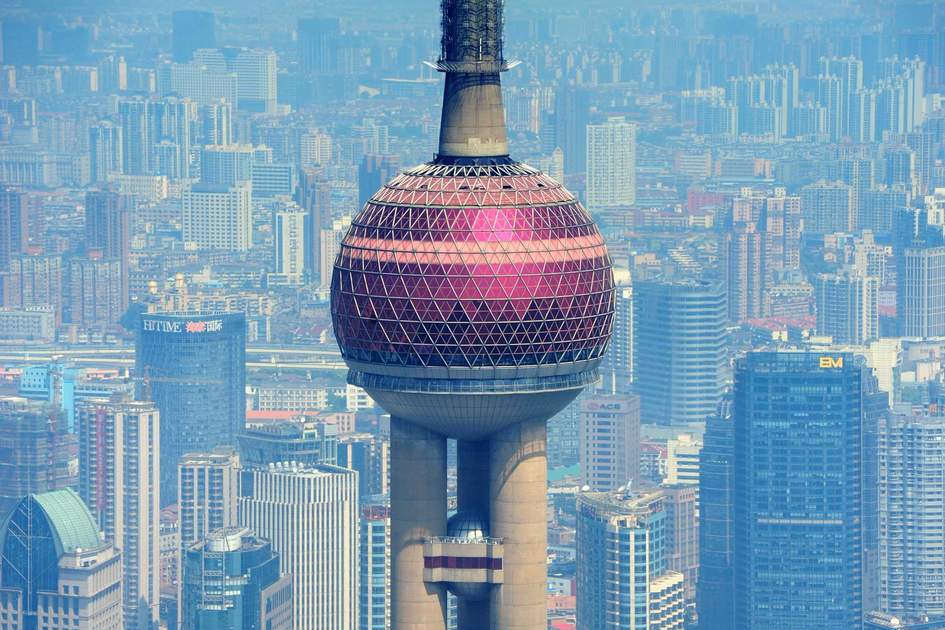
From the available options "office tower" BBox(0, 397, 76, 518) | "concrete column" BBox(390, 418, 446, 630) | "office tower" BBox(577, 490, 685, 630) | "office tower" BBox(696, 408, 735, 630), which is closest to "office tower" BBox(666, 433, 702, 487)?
"office tower" BBox(696, 408, 735, 630)

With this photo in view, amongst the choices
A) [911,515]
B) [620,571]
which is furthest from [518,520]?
[911,515]

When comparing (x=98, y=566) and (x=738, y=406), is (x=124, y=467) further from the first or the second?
(x=738, y=406)

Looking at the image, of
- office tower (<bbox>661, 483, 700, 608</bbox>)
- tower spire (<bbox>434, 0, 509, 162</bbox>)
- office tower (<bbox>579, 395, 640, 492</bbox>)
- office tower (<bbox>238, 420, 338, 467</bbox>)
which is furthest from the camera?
office tower (<bbox>579, 395, 640, 492</bbox>)

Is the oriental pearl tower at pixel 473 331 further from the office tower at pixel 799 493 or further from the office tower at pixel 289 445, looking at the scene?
the office tower at pixel 289 445

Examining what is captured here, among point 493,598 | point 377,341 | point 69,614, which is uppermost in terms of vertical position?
point 377,341

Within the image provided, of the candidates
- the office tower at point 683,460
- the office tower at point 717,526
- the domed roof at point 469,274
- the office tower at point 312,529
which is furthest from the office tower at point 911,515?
the domed roof at point 469,274

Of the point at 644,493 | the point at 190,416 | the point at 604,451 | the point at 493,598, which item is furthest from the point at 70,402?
the point at 493,598

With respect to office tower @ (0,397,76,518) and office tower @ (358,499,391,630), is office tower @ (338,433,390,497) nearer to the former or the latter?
office tower @ (358,499,391,630)

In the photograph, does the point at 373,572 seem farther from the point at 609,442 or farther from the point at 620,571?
the point at 609,442
